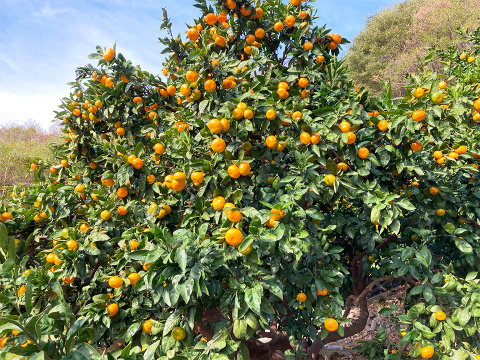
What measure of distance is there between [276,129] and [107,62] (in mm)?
1623

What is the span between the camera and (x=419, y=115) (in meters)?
1.66

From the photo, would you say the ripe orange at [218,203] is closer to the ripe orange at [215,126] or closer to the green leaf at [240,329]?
the ripe orange at [215,126]

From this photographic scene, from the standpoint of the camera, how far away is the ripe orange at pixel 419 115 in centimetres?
166

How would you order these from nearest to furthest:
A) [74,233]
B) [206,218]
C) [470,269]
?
[206,218], [74,233], [470,269]

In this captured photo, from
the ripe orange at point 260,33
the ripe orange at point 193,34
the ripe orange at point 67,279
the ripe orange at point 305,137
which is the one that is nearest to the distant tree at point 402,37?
the ripe orange at point 260,33

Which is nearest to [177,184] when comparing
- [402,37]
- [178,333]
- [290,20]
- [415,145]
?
[178,333]

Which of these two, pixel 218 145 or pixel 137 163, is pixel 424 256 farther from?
pixel 137 163

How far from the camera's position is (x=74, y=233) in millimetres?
1904

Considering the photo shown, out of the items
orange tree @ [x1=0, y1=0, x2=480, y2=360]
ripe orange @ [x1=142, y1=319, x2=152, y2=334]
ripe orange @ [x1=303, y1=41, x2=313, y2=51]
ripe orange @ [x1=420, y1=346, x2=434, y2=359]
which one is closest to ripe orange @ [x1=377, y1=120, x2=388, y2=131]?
orange tree @ [x1=0, y1=0, x2=480, y2=360]

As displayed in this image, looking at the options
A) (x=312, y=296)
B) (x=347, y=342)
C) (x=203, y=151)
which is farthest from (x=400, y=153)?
(x=347, y=342)

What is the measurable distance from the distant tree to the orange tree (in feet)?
50.5

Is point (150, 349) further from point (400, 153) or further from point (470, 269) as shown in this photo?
point (470, 269)

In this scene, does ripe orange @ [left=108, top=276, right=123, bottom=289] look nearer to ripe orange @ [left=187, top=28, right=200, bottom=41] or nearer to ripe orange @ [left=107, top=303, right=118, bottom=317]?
ripe orange @ [left=107, top=303, right=118, bottom=317]

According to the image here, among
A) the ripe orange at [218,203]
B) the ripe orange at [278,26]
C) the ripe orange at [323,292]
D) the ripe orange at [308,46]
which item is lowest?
the ripe orange at [323,292]
